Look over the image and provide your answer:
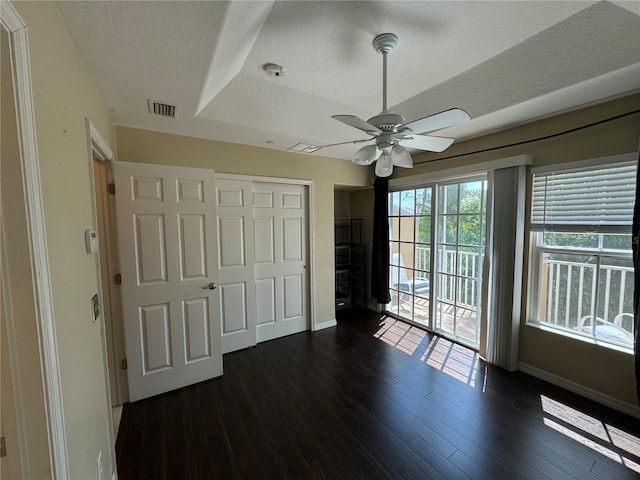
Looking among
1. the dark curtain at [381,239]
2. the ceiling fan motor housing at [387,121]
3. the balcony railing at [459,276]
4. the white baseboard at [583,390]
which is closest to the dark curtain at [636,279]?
the white baseboard at [583,390]

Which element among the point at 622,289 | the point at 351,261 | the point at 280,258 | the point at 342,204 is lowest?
the point at 351,261

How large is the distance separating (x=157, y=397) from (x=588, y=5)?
3.82m

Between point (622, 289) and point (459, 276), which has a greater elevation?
point (622, 289)

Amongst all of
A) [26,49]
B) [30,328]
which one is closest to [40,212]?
[30,328]

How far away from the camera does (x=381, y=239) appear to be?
4.00 metres

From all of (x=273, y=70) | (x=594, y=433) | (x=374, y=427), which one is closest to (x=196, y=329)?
(x=374, y=427)

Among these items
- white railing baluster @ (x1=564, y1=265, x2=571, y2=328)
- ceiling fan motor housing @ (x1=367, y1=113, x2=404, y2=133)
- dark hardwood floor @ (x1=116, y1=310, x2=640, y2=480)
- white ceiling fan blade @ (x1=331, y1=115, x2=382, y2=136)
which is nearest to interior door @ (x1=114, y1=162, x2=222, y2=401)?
dark hardwood floor @ (x1=116, y1=310, x2=640, y2=480)

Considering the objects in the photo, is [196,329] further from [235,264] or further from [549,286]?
[549,286]

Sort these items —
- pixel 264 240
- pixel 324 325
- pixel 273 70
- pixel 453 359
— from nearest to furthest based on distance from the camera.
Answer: pixel 273 70 → pixel 453 359 → pixel 264 240 → pixel 324 325

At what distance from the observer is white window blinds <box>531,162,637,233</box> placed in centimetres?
204

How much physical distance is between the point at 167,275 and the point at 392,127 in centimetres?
222

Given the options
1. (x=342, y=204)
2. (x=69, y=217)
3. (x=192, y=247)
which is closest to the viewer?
(x=69, y=217)

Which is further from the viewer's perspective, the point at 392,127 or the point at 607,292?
the point at 607,292

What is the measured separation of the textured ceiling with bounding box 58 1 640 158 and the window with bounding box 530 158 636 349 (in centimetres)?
65
